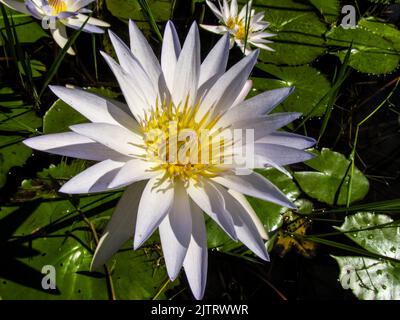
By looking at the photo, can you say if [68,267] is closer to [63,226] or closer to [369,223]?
[63,226]

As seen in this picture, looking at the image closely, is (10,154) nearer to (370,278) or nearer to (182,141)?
(182,141)

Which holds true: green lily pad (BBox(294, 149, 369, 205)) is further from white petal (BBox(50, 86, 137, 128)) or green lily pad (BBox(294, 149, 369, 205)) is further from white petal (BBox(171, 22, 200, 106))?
white petal (BBox(50, 86, 137, 128))

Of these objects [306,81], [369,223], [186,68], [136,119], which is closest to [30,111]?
[136,119]

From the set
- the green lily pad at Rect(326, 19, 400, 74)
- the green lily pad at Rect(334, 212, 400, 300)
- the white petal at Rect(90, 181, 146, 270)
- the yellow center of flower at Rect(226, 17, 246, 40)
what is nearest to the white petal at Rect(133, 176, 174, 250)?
the white petal at Rect(90, 181, 146, 270)

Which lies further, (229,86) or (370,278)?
(370,278)

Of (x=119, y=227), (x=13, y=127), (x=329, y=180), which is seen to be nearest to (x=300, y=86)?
(x=329, y=180)
